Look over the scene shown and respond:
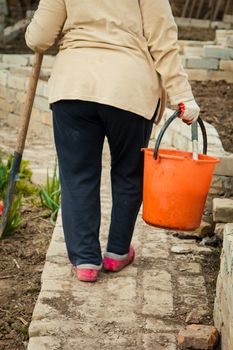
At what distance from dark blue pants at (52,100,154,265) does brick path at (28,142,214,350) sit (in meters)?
0.16

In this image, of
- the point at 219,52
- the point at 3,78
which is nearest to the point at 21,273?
the point at 3,78

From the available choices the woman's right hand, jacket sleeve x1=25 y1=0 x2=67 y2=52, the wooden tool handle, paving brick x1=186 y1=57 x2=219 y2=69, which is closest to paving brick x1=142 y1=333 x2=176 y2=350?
the woman's right hand

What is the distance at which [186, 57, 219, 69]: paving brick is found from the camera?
10.4m

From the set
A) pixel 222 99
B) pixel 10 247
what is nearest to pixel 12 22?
pixel 222 99

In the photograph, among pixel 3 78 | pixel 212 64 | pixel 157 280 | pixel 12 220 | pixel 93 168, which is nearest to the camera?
pixel 93 168

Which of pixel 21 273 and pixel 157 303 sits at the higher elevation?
pixel 157 303

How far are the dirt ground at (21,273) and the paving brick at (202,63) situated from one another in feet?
16.7

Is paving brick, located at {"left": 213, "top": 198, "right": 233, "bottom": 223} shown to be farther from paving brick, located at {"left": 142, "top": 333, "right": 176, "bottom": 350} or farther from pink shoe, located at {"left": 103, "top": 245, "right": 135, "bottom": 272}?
paving brick, located at {"left": 142, "top": 333, "right": 176, "bottom": 350}

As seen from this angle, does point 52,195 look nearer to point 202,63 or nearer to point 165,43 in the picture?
point 165,43

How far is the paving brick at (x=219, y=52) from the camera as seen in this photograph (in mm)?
10402

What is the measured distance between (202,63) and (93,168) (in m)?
6.60

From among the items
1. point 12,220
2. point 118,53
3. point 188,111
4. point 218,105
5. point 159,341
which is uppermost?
point 118,53

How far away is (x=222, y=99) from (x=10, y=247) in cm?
430

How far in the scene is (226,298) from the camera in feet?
10.8
